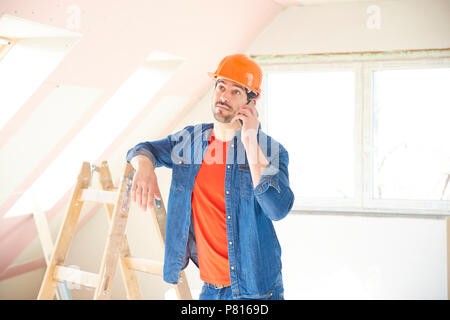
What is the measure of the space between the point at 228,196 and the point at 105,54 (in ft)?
3.88

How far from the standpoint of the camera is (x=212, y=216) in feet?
5.86

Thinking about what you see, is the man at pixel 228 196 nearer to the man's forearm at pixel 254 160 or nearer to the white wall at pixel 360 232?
the man's forearm at pixel 254 160

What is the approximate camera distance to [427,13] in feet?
12.0

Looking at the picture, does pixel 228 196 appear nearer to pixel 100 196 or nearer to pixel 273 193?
pixel 273 193

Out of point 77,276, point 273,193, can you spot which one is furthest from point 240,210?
point 77,276

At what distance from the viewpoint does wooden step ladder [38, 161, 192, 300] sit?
2.31 metres

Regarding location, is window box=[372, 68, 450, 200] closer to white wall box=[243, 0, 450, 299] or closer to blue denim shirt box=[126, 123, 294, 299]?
white wall box=[243, 0, 450, 299]

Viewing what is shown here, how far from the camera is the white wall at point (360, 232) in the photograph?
146 inches

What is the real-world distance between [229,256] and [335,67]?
2.57 metres

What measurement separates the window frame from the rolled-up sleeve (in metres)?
2.51

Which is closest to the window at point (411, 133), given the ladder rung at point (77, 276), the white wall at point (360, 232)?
the white wall at point (360, 232)

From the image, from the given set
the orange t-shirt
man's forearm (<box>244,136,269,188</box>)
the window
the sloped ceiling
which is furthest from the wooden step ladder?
the window
